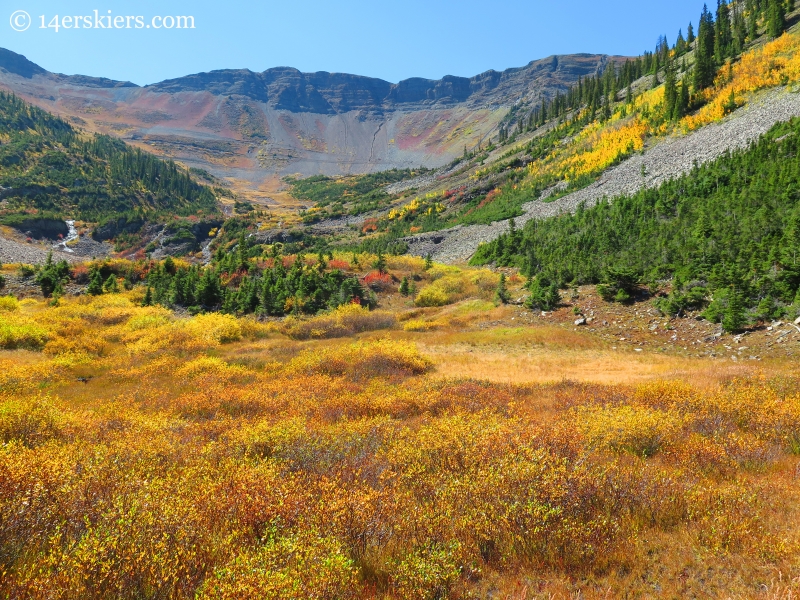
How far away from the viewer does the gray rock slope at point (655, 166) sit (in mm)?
42781

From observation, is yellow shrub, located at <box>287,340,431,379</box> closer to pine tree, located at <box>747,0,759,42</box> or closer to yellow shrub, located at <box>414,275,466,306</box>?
yellow shrub, located at <box>414,275,466,306</box>

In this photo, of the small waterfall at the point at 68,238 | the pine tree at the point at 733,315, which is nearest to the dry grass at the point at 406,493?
the pine tree at the point at 733,315

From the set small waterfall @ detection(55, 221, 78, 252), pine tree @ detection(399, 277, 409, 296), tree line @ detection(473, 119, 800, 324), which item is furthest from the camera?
small waterfall @ detection(55, 221, 78, 252)

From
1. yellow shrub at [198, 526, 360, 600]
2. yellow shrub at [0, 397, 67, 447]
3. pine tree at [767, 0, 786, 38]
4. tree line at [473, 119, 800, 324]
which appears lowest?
yellow shrub at [0, 397, 67, 447]

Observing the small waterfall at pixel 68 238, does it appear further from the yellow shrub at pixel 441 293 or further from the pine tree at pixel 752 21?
the pine tree at pixel 752 21

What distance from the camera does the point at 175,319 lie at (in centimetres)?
3070

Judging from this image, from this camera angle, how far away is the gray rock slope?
42781mm

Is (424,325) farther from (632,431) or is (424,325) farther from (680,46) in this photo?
(680,46)

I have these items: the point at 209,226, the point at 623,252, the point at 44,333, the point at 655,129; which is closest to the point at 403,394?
the point at 44,333

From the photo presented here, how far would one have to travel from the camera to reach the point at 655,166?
50250mm

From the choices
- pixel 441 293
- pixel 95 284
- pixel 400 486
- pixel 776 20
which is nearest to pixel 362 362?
pixel 400 486

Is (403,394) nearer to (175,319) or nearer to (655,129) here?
(175,319)

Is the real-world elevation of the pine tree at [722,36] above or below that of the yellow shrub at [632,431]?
above

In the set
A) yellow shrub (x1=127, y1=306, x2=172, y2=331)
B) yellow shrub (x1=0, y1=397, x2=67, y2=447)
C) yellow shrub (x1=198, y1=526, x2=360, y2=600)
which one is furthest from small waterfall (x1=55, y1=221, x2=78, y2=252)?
yellow shrub (x1=198, y1=526, x2=360, y2=600)
